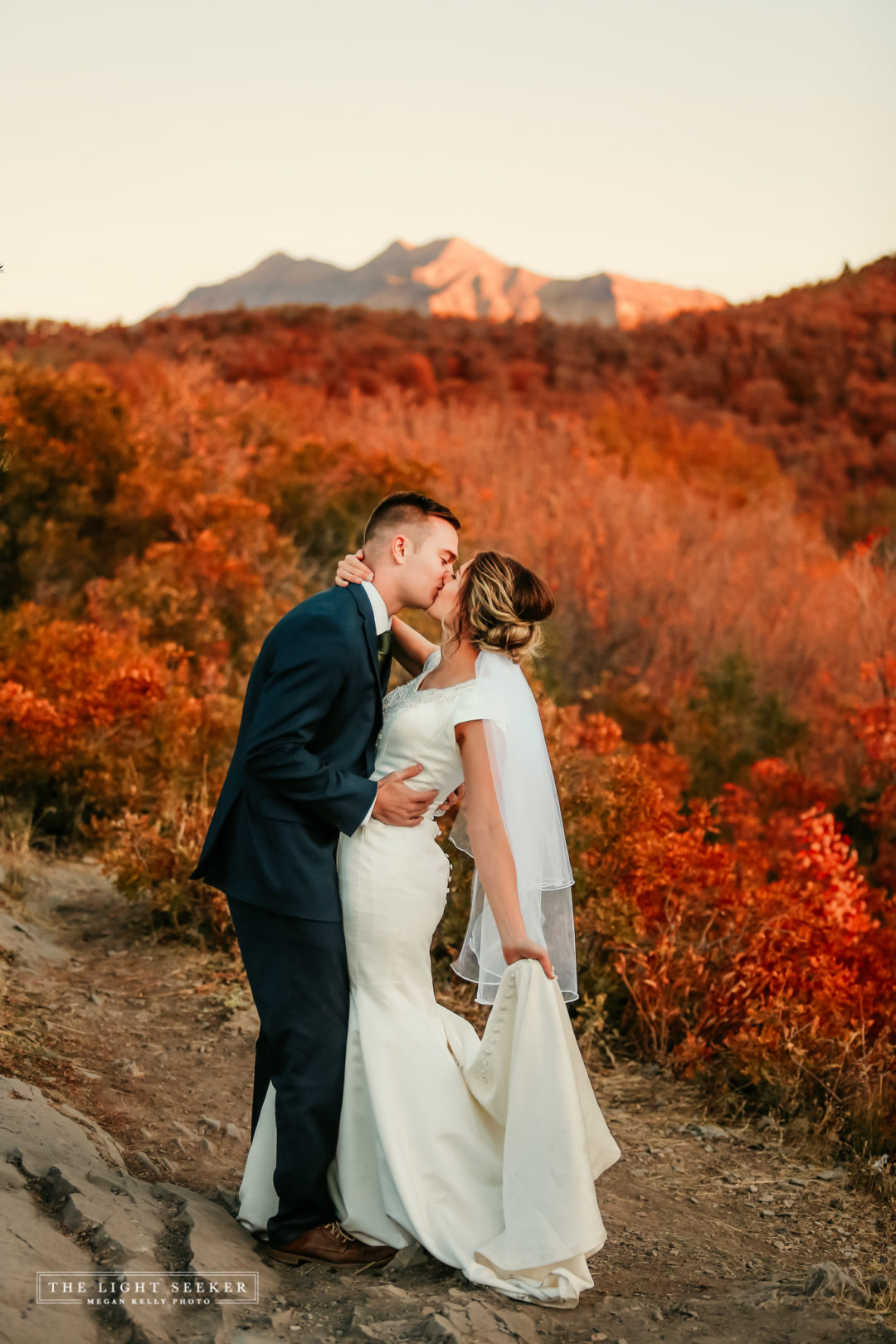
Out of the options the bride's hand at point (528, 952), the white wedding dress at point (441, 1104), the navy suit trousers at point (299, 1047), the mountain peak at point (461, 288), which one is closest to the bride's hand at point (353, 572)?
the white wedding dress at point (441, 1104)

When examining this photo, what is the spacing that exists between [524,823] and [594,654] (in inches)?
369

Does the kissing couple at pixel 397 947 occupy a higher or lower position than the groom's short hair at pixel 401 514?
lower

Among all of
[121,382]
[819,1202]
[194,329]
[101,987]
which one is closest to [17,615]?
[101,987]

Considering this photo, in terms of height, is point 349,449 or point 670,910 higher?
point 349,449

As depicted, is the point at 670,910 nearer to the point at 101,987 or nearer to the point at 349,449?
the point at 101,987

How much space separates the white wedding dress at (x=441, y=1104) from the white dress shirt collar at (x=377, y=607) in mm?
231

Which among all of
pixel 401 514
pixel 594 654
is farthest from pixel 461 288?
pixel 401 514

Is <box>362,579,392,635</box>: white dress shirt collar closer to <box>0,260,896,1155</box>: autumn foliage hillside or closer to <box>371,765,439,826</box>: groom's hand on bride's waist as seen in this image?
<box>371,765,439,826</box>: groom's hand on bride's waist

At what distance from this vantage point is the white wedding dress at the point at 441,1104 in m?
2.81

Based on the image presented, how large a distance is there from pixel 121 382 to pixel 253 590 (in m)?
9.60

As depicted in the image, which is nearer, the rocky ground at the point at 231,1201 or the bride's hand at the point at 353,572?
the rocky ground at the point at 231,1201

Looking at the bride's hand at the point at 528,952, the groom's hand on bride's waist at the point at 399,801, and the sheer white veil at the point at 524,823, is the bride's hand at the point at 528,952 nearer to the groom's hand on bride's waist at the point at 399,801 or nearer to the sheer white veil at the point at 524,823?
the sheer white veil at the point at 524,823

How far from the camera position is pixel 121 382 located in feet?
61.5

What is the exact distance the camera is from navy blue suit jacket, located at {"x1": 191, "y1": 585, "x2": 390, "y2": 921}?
282 centimetres
